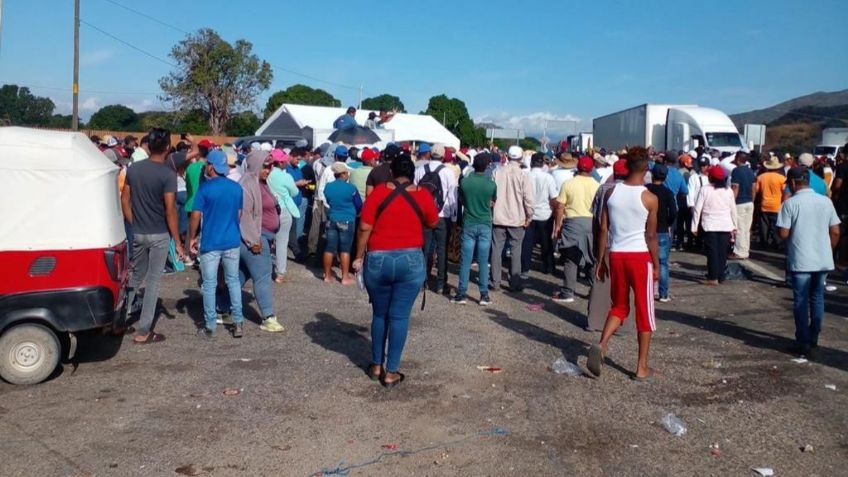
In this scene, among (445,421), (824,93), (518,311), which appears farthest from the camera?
(824,93)

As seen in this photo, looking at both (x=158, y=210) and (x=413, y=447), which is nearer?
(x=413, y=447)

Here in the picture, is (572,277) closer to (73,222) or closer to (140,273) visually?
(140,273)

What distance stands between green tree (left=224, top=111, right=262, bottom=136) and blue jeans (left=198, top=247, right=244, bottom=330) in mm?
55813

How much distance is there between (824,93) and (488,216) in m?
89.1

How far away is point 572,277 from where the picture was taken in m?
10.4

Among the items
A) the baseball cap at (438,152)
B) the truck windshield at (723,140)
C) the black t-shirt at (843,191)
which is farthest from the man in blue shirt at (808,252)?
the truck windshield at (723,140)

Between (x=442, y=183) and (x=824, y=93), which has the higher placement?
(x=824, y=93)

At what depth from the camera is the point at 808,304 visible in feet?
25.5

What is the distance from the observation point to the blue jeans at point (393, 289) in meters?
6.38

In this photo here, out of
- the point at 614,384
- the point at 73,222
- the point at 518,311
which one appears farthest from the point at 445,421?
the point at 518,311

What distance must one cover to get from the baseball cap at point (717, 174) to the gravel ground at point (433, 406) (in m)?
2.96

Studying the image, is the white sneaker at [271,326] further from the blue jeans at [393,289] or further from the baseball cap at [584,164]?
the baseball cap at [584,164]

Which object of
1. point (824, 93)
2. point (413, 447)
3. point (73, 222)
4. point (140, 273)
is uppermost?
point (824, 93)

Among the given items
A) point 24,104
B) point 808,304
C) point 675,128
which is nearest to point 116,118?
point 24,104
